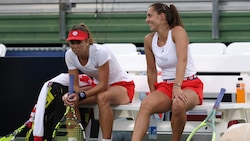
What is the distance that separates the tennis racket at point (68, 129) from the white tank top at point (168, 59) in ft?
2.58

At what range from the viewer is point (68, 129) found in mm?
5215

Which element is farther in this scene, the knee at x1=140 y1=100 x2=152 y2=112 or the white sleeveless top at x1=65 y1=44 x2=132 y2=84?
the white sleeveless top at x1=65 y1=44 x2=132 y2=84

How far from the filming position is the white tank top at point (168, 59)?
527 centimetres

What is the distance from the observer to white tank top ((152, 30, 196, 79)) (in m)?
5.27

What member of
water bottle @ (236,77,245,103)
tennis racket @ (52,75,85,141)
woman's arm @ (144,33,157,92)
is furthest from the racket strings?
water bottle @ (236,77,245,103)

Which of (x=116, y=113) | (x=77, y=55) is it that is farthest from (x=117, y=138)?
(x=77, y=55)

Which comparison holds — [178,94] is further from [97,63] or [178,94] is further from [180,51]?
[97,63]

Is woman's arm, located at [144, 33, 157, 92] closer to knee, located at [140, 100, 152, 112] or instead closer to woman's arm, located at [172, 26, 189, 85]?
woman's arm, located at [172, 26, 189, 85]

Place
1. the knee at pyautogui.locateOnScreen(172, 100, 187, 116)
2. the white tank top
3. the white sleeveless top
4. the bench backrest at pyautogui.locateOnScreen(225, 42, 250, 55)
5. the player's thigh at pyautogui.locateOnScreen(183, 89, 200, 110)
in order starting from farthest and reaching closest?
the bench backrest at pyautogui.locateOnScreen(225, 42, 250, 55), the white sleeveless top, the white tank top, the player's thigh at pyautogui.locateOnScreen(183, 89, 200, 110), the knee at pyautogui.locateOnScreen(172, 100, 187, 116)

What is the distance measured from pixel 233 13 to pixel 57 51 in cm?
237

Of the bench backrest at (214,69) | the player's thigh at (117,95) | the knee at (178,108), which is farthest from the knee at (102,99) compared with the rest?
the bench backrest at (214,69)

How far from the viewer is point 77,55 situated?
550 centimetres

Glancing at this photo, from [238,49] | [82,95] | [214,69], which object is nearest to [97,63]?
[82,95]

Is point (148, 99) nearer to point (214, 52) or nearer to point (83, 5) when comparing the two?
point (214, 52)
